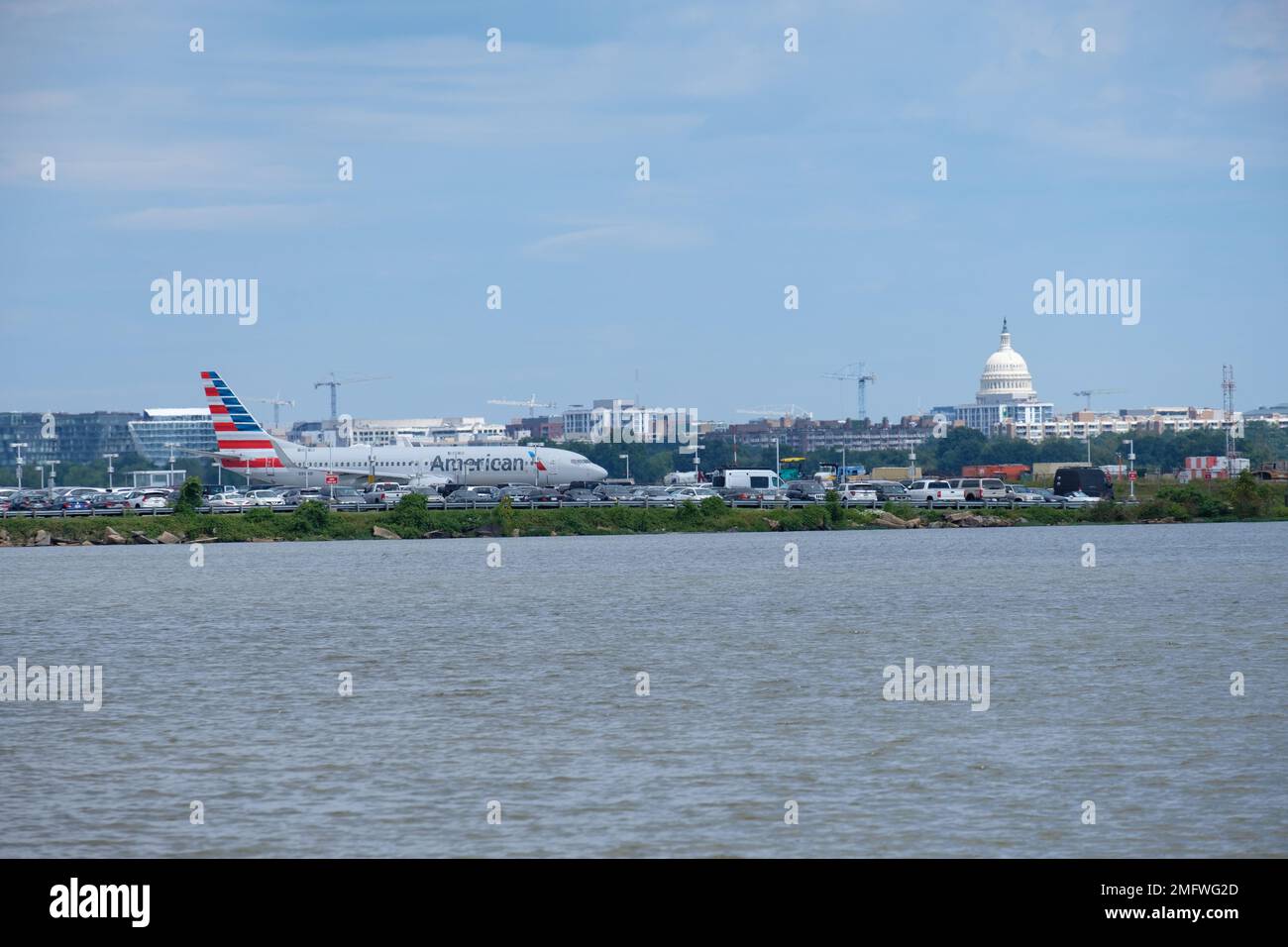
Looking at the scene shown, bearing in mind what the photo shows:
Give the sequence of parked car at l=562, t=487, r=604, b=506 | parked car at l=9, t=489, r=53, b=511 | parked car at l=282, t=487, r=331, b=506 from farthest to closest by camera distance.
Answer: parked car at l=282, t=487, r=331, b=506
parked car at l=9, t=489, r=53, b=511
parked car at l=562, t=487, r=604, b=506

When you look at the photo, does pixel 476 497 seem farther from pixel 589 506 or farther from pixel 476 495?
pixel 589 506

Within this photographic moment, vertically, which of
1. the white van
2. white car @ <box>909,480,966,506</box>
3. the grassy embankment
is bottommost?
the grassy embankment

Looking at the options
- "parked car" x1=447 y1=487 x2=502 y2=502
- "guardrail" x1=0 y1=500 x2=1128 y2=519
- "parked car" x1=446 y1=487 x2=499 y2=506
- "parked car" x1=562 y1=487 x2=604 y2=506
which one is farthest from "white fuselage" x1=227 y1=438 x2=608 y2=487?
"guardrail" x1=0 y1=500 x2=1128 y2=519

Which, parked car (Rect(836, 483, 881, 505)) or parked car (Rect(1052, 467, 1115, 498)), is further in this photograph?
parked car (Rect(1052, 467, 1115, 498))

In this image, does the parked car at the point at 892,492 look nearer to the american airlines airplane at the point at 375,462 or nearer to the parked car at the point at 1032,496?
the parked car at the point at 1032,496

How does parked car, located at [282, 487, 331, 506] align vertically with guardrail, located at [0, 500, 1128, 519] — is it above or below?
above

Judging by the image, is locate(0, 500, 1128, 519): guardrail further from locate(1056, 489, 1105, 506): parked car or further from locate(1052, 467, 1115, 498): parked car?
locate(1052, 467, 1115, 498): parked car
